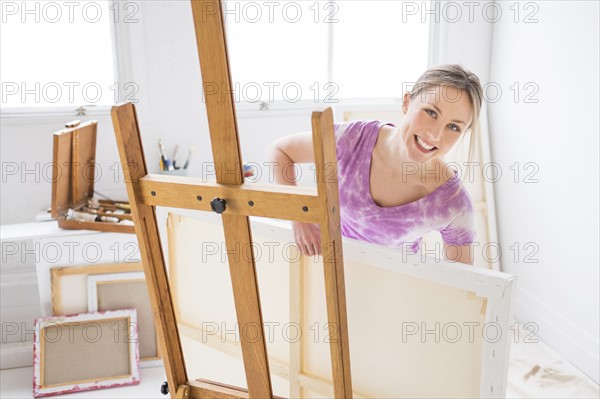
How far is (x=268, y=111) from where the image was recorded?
300 centimetres

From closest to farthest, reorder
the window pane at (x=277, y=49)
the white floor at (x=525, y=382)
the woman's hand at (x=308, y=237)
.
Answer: the woman's hand at (x=308, y=237), the white floor at (x=525, y=382), the window pane at (x=277, y=49)

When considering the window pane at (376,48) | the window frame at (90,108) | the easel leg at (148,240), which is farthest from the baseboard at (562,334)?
the window frame at (90,108)

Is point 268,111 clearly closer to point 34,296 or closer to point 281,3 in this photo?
point 281,3

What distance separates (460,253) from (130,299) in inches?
61.1

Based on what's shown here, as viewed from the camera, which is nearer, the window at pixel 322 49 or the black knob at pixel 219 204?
the black knob at pixel 219 204

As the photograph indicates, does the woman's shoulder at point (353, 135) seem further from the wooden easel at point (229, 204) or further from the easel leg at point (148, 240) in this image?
the easel leg at point (148, 240)

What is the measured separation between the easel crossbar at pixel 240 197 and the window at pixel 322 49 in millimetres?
1654

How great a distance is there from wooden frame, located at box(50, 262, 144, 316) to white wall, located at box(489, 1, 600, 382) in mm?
1819

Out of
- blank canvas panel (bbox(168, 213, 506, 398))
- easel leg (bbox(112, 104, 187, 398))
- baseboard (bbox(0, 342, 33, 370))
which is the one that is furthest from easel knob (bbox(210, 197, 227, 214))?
baseboard (bbox(0, 342, 33, 370))

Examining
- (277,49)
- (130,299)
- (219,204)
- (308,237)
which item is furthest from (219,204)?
(277,49)

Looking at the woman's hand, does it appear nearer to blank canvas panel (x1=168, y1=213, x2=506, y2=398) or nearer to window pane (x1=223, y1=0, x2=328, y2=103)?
blank canvas panel (x1=168, y1=213, x2=506, y2=398)

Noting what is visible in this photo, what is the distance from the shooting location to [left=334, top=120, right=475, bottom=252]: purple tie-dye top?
1.52 meters

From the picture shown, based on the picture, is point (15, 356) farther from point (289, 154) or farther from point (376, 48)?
point (376, 48)

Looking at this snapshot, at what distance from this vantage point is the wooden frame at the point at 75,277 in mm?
2469
